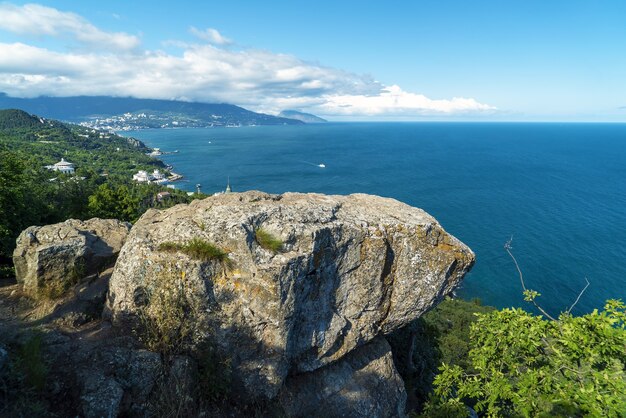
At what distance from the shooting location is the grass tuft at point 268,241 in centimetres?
940

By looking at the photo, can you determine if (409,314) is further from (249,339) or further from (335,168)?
(335,168)

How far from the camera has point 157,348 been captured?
27.6 feet

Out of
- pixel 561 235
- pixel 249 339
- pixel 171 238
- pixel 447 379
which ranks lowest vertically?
pixel 561 235

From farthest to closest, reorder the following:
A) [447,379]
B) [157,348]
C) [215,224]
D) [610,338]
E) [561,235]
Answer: [561,235], [215,224], [447,379], [157,348], [610,338]

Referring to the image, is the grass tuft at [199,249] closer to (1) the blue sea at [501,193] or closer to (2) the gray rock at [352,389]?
(2) the gray rock at [352,389]

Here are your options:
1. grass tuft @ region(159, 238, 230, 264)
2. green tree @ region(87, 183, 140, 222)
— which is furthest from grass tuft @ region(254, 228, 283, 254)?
green tree @ region(87, 183, 140, 222)

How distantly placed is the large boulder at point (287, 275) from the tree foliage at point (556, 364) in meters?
2.85

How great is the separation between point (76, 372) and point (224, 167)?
483ft

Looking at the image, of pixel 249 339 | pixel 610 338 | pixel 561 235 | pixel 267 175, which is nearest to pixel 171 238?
pixel 249 339

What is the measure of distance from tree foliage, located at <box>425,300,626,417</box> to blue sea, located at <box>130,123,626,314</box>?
46883mm

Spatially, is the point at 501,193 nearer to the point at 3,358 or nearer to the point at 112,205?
the point at 112,205

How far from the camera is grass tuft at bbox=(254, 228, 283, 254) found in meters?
9.40

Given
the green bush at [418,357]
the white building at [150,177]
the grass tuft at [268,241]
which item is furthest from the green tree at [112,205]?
the white building at [150,177]

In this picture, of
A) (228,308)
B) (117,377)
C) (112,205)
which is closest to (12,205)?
(112,205)
